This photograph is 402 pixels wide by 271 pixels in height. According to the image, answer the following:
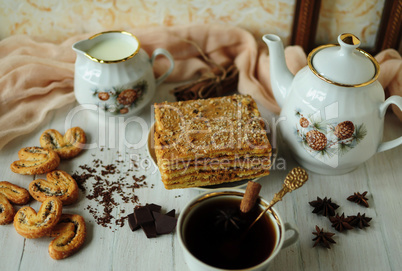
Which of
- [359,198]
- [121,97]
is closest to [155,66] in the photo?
[121,97]

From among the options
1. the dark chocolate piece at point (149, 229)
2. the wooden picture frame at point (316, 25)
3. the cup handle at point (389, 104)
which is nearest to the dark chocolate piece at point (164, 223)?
the dark chocolate piece at point (149, 229)

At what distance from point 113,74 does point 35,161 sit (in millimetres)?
302

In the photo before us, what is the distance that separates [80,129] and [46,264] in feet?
1.32

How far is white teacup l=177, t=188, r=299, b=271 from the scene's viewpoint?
0.77 metres

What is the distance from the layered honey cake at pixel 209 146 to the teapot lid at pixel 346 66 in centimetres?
20

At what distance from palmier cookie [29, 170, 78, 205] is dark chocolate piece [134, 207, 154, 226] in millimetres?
160

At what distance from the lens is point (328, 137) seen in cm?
97

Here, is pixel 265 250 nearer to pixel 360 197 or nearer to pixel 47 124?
pixel 360 197

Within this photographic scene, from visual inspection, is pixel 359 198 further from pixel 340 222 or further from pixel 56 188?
pixel 56 188

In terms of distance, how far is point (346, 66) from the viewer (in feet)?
3.01

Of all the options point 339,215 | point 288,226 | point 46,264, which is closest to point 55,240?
point 46,264

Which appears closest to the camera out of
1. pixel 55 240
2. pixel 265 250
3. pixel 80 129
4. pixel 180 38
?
pixel 265 250

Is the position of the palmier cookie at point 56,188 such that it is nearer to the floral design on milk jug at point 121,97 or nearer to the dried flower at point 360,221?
the floral design on milk jug at point 121,97

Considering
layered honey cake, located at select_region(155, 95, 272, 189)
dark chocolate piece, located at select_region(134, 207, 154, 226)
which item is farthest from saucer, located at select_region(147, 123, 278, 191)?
dark chocolate piece, located at select_region(134, 207, 154, 226)
